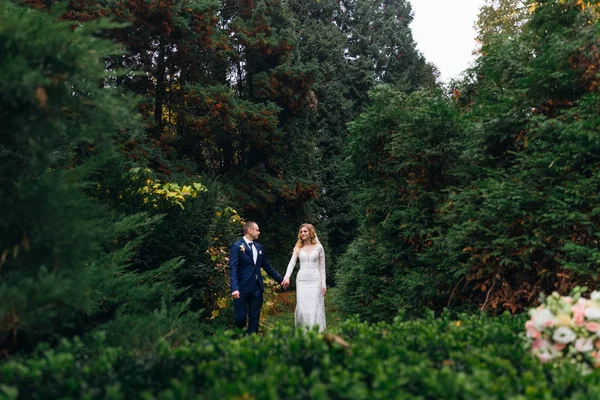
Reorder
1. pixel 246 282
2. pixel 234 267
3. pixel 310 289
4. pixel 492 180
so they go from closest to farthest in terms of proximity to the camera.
→ pixel 492 180, pixel 234 267, pixel 246 282, pixel 310 289

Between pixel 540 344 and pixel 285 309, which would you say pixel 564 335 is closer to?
pixel 540 344

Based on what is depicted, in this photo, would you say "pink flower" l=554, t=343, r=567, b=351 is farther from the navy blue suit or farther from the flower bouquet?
the navy blue suit

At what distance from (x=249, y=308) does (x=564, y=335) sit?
5.81 metres

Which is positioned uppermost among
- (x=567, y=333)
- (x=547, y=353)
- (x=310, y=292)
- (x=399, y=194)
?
(x=399, y=194)

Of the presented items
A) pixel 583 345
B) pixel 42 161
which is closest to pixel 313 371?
pixel 583 345

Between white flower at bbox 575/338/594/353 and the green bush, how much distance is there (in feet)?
0.92

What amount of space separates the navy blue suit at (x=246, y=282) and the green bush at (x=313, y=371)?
4.69 metres

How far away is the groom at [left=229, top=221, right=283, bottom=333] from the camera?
25.6 ft

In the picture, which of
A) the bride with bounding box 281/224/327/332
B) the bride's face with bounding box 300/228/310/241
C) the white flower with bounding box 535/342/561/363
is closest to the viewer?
the white flower with bounding box 535/342/561/363

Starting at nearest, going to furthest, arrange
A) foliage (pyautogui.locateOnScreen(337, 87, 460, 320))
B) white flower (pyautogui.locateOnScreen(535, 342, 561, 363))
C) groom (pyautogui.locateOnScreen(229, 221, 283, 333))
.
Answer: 1. white flower (pyautogui.locateOnScreen(535, 342, 561, 363))
2. foliage (pyautogui.locateOnScreen(337, 87, 460, 320))
3. groom (pyautogui.locateOnScreen(229, 221, 283, 333))

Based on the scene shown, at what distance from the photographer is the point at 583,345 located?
2.77 meters

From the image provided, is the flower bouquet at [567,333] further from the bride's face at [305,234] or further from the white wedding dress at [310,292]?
the bride's face at [305,234]

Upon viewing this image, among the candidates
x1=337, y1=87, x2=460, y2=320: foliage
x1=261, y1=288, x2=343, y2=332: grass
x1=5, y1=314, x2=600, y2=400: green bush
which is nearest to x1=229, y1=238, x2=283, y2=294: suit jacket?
x1=337, y1=87, x2=460, y2=320: foliage

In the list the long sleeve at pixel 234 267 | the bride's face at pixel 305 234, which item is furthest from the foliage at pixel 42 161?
the bride's face at pixel 305 234
